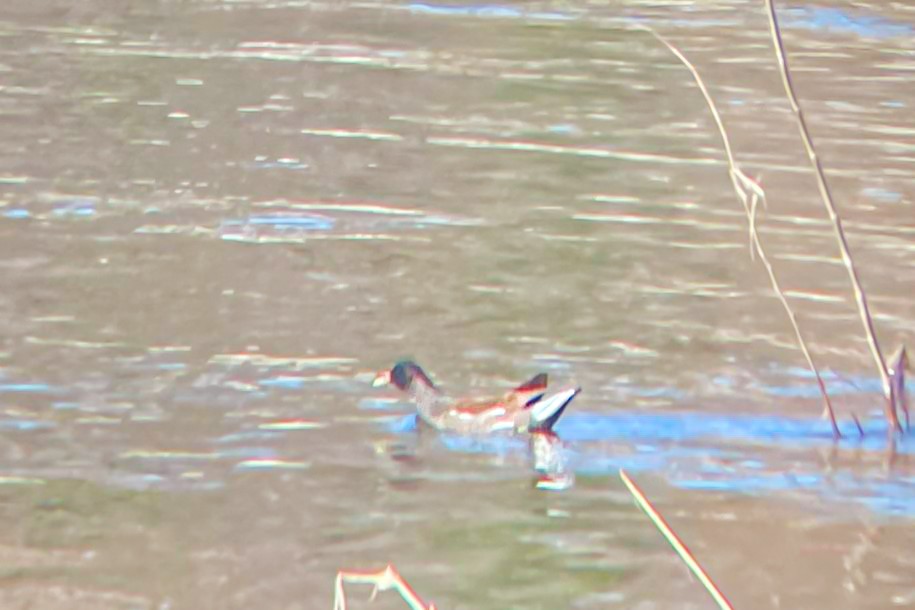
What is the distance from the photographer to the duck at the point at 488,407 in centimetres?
566

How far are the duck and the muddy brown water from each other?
3.0 inches

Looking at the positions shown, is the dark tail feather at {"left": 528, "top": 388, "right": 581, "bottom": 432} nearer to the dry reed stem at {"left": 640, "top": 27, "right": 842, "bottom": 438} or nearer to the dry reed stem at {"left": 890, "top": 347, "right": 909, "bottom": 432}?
the dry reed stem at {"left": 640, "top": 27, "right": 842, "bottom": 438}

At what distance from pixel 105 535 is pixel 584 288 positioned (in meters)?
2.82

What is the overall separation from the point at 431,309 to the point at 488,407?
4.07 feet

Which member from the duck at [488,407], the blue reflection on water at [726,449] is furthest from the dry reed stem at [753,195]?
the duck at [488,407]

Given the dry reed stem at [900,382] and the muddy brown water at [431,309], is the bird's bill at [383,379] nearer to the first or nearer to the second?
the muddy brown water at [431,309]

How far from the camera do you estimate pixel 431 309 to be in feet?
22.9

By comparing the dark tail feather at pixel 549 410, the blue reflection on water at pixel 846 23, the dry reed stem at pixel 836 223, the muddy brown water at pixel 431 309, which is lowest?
the blue reflection on water at pixel 846 23

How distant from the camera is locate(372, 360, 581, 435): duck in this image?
566cm

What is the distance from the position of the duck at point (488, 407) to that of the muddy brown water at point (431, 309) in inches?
3.0

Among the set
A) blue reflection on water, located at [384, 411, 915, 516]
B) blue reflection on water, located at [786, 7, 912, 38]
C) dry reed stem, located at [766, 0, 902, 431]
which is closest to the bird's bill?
blue reflection on water, located at [384, 411, 915, 516]

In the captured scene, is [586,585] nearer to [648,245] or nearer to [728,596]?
[728,596]

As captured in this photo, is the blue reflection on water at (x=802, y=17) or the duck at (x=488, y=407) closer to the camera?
the duck at (x=488, y=407)

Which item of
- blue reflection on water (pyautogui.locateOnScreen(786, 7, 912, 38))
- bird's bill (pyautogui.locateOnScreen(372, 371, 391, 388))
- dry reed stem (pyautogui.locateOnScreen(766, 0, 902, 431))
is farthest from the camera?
blue reflection on water (pyautogui.locateOnScreen(786, 7, 912, 38))
